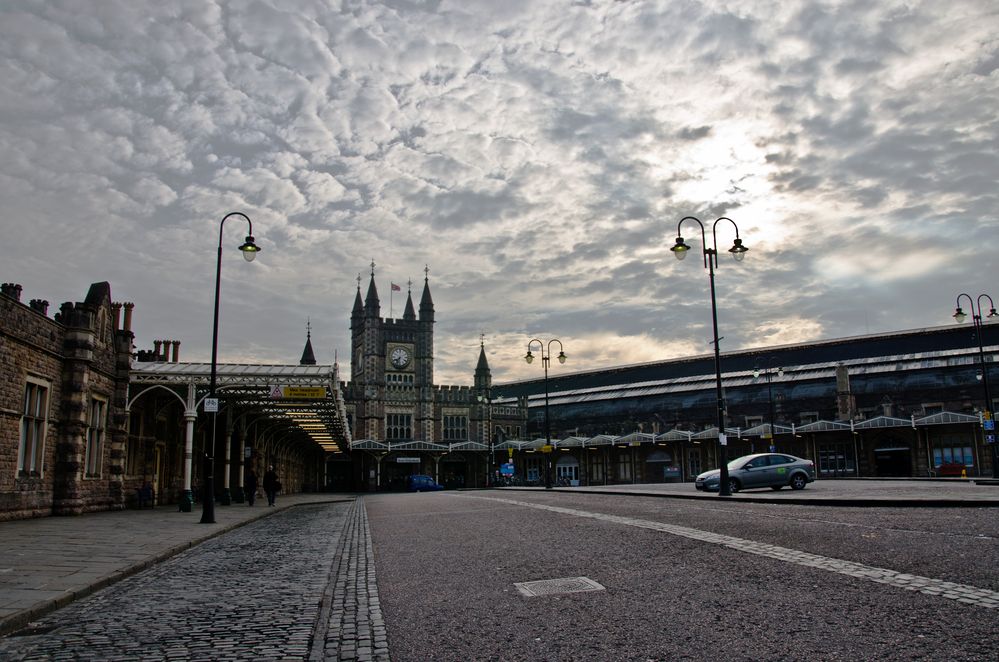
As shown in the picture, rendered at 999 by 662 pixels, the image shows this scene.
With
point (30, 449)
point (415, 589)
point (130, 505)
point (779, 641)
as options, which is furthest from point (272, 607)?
point (130, 505)

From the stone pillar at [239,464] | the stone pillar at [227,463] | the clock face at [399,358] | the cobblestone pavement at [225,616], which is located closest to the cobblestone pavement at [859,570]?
the cobblestone pavement at [225,616]

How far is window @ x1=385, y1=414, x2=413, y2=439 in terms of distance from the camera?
315ft

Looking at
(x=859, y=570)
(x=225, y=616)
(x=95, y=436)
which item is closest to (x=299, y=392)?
(x=95, y=436)

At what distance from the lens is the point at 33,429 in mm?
20984

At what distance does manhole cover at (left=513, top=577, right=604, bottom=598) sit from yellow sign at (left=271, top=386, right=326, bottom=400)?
75.2 ft

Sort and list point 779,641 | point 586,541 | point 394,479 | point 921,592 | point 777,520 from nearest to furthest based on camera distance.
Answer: point 779,641, point 921,592, point 586,541, point 777,520, point 394,479

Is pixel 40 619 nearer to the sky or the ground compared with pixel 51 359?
nearer to the ground

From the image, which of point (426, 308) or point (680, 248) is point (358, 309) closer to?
point (426, 308)

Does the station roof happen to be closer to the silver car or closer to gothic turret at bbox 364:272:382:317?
the silver car

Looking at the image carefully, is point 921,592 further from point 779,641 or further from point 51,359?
point 51,359

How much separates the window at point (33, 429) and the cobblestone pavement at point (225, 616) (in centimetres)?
1018

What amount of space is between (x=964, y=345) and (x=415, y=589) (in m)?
82.1

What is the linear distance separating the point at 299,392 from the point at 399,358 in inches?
2724

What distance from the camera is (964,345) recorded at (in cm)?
7662
